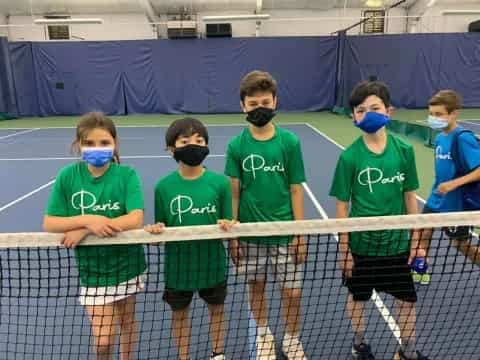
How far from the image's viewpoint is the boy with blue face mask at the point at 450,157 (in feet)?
8.71

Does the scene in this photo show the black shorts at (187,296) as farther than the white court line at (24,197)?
No

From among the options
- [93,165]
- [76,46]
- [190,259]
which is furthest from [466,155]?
[76,46]

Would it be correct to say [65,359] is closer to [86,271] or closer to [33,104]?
[86,271]

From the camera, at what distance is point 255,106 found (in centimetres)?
223

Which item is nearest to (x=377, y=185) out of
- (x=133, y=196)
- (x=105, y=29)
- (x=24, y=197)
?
(x=133, y=196)

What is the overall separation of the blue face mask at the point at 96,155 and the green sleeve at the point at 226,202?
609mm

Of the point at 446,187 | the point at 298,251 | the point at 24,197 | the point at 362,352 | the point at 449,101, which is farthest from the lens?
the point at 24,197

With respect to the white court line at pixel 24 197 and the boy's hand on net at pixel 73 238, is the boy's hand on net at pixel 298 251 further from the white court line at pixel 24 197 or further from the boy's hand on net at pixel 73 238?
the white court line at pixel 24 197

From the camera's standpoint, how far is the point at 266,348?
97.4 inches

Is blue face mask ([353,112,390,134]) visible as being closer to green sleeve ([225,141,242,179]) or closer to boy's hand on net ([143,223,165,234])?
green sleeve ([225,141,242,179])

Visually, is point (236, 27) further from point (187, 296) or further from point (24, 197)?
point (187, 296)

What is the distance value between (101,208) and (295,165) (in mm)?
1054

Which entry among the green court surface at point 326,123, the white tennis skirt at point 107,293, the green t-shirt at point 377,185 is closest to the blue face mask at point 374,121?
the green t-shirt at point 377,185

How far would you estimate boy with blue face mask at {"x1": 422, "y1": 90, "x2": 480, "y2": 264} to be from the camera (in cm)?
265
